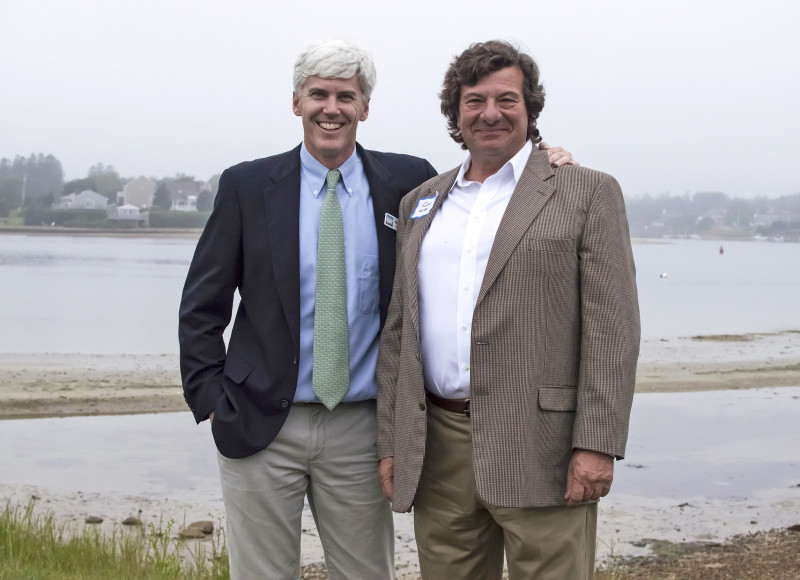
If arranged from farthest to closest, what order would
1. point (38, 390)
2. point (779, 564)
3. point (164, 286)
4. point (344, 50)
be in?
1. point (164, 286)
2. point (38, 390)
3. point (779, 564)
4. point (344, 50)

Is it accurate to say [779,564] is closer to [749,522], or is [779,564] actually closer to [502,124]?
[749,522]

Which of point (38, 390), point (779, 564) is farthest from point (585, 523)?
point (38, 390)

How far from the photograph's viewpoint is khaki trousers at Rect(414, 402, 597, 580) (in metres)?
3.28

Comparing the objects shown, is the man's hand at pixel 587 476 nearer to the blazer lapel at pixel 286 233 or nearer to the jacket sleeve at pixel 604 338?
the jacket sleeve at pixel 604 338

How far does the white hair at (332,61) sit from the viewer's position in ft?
11.8

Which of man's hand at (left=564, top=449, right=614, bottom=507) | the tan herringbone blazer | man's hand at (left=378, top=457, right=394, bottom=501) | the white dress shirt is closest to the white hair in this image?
the white dress shirt

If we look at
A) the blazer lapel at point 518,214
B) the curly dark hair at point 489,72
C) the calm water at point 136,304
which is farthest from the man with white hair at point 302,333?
the calm water at point 136,304

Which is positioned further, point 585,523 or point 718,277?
point 718,277

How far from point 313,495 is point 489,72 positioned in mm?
1764

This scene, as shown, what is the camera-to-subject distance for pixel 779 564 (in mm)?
6340

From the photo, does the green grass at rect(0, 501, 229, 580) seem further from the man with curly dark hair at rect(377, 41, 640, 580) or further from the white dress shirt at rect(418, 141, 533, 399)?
the white dress shirt at rect(418, 141, 533, 399)

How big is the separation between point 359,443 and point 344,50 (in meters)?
1.50

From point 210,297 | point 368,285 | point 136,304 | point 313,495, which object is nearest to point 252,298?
point 210,297

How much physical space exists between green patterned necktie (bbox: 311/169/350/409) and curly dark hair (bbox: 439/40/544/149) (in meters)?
0.62
